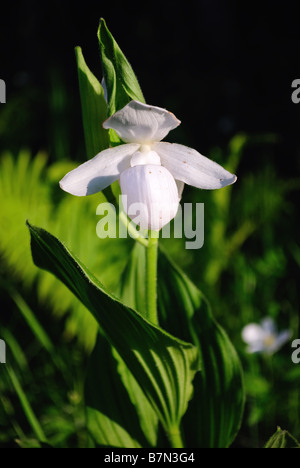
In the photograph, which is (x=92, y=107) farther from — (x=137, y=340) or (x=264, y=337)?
(x=264, y=337)

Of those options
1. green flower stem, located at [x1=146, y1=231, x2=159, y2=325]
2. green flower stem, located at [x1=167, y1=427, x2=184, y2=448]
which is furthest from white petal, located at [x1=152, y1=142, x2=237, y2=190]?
green flower stem, located at [x1=167, y1=427, x2=184, y2=448]

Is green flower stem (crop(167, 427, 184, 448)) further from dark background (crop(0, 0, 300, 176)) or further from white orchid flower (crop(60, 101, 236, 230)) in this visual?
dark background (crop(0, 0, 300, 176))

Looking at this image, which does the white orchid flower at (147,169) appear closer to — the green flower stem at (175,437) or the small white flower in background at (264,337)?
the green flower stem at (175,437)

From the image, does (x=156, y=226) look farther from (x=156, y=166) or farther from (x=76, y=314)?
(x=76, y=314)

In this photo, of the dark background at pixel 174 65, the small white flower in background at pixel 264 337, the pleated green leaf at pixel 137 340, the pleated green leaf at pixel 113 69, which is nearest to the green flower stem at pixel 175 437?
the pleated green leaf at pixel 137 340

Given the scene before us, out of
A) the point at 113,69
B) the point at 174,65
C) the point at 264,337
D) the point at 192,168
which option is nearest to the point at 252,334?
Result: the point at 264,337

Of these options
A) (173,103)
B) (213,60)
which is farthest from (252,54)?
(173,103)
